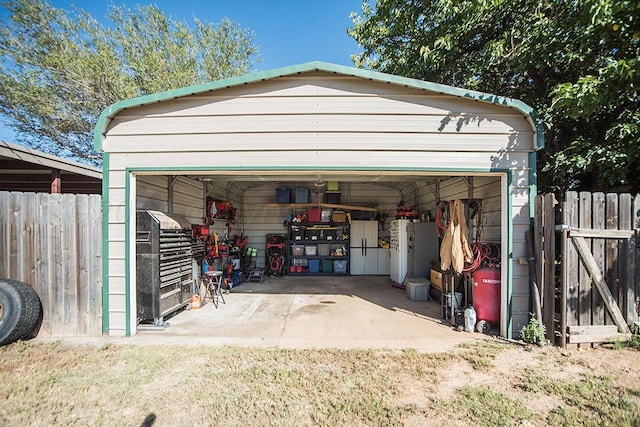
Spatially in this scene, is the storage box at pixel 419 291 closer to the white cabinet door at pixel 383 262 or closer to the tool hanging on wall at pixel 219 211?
the white cabinet door at pixel 383 262

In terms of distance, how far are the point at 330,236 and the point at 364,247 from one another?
3.79 ft

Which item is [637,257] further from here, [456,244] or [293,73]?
[293,73]

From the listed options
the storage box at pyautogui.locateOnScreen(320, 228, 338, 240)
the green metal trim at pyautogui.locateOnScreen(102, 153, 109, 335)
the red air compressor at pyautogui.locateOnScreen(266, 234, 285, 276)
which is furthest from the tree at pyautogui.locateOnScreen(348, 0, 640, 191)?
the green metal trim at pyautogui.locateOnScreen(102, 153, 109, 335)

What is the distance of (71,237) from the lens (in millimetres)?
3738

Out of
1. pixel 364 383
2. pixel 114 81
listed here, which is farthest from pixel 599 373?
pixel 114 81

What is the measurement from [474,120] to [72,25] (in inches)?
528

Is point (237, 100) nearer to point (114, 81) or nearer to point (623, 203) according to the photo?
point (623, 203)

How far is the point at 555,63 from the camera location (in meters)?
4.53

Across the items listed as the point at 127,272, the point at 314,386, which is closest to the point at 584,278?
the point at 314,386

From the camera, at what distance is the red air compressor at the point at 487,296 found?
3979 mm

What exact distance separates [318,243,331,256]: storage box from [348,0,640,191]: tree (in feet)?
17.3

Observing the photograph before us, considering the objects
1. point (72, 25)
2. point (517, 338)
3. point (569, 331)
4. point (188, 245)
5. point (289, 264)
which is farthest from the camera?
point (72, 25)

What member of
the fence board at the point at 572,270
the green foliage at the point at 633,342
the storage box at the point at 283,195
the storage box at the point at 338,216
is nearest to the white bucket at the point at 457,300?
the fence board at the point at 572,270

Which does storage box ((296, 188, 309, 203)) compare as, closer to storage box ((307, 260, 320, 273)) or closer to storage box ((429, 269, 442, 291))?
storage box ((307, 260, 320, 273))
